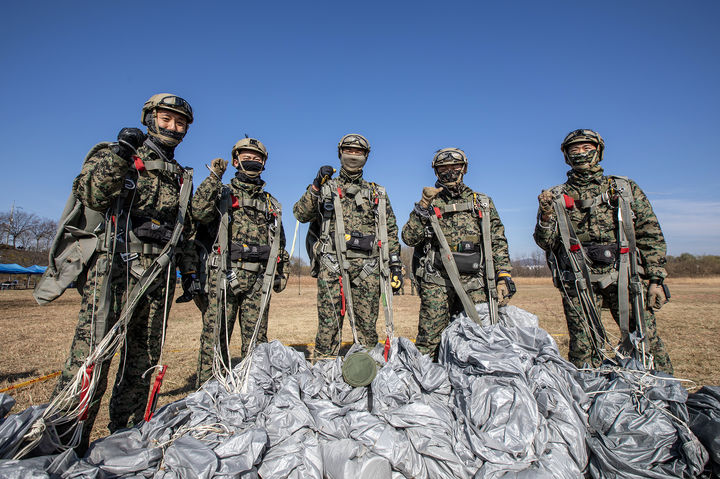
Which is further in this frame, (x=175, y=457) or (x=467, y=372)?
(x=467, y=372)

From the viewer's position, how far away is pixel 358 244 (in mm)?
4875

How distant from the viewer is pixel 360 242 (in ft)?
16.0

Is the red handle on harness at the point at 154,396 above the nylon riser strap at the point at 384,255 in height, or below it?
below

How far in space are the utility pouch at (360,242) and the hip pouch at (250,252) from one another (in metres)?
1.07

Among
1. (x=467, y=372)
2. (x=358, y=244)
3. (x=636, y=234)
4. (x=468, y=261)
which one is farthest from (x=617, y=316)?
(x=358, y=244)

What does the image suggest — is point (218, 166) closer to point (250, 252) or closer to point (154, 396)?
point (250, 252)

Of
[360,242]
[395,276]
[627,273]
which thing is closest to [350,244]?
[360,242]

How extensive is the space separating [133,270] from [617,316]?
5421mm

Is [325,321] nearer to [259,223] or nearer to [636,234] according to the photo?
[259,223]

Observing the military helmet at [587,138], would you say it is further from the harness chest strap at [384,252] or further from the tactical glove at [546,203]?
the harness chest strap at [384,252]

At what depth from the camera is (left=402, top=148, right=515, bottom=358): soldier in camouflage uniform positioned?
4.71 m

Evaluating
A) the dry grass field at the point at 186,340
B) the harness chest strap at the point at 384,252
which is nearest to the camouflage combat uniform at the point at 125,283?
the dry grass field at the point at 186,340

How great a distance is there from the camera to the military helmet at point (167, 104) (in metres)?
3.82

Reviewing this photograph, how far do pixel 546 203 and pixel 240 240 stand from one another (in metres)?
3.80
